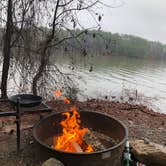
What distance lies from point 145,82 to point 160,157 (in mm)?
11164

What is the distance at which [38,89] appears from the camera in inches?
241

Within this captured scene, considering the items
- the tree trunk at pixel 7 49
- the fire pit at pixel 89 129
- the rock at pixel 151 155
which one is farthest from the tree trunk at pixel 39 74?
the rock at pixel 151 155

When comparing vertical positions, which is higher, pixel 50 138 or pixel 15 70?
pixel 15 70

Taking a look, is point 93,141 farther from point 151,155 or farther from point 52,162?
point 52,162

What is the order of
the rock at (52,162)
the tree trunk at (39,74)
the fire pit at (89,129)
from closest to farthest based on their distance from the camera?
the rock at (52,162)
the fire pit at (89,129)
the tree trunk at (39,74)

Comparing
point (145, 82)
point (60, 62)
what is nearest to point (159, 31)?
point (145, 82)

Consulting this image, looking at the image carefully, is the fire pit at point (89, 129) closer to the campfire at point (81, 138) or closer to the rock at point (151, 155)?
the campfire at point (81, 138)

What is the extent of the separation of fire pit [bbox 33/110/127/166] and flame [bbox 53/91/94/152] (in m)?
0.09

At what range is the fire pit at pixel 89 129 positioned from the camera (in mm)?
2723

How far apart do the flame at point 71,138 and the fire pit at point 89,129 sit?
0.09 m

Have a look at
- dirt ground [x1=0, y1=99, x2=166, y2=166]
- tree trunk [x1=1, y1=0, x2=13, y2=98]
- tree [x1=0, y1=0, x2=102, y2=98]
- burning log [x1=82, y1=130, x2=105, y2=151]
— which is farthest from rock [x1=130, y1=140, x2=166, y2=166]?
tree trunk [x1=1, y1=0, x2=13, y2=98]

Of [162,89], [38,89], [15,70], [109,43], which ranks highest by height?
[109,43]

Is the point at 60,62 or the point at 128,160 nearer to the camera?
the point at 128,160

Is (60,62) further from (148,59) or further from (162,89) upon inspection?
(148,59)
